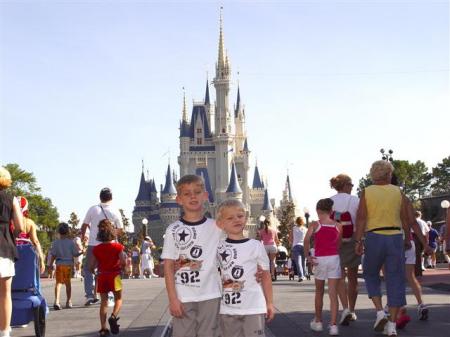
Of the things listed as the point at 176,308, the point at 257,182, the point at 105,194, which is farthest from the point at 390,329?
the point at 257,182

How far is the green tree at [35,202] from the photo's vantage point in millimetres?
82250

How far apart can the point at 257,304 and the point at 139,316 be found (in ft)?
22.0

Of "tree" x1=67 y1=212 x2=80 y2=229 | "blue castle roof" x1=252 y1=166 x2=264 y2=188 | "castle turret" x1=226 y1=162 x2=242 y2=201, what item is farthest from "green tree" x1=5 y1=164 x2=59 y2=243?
"blue castle roof" x1=252 y1=166 x2=264 y2=188

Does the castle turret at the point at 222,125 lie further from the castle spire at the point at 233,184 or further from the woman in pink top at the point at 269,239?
the woman in pink top at the point at 269,239

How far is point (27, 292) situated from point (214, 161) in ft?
515

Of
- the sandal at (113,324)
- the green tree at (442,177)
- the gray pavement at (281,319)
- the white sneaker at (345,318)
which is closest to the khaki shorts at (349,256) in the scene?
the white sneaker at (345,318)

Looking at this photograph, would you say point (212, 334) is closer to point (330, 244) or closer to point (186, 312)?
point (186, 312)

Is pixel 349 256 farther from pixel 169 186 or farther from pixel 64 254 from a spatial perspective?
pixel 169 186

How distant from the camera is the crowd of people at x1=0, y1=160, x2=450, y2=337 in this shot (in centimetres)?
658

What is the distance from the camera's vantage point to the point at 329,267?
1032 cm

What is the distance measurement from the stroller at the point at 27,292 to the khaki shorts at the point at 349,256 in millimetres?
3422

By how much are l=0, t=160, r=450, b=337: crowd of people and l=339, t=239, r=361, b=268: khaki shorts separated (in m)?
0.01

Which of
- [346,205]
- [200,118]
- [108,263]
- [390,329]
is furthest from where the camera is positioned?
[200,118]

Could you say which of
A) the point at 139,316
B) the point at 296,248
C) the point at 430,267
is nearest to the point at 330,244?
the point at 139,316
